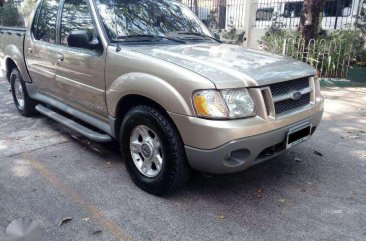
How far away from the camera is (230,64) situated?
10.4ft

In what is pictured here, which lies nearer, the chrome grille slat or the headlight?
the headlight

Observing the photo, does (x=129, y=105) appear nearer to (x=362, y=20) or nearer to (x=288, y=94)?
(x=288, y=94)

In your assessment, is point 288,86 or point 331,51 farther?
point 331,51

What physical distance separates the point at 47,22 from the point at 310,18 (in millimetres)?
6515

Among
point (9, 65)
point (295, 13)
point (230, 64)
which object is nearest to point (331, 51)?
Result: point (295, 13)

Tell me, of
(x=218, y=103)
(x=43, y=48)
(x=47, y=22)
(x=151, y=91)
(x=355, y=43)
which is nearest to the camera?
(x=218, y=103)

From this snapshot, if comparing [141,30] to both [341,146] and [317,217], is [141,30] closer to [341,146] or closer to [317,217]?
[317,217]

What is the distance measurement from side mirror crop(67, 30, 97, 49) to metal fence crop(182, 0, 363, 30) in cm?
854

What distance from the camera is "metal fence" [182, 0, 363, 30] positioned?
434 inches

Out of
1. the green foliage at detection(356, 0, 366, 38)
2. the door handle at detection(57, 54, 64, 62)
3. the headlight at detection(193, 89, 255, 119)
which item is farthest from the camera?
the green foliage at detection(356, 0, 366, 38)

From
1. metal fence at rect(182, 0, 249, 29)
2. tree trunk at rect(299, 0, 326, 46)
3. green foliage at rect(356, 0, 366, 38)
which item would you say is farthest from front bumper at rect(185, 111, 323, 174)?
metal fence at rect(182, 0, 249, 29)

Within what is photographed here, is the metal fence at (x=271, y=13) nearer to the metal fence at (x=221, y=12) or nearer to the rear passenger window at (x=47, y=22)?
the metal fence at (x=221, y=12)

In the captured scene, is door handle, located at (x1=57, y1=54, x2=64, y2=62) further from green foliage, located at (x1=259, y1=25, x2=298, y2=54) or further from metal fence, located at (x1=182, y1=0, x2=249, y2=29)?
metal fence, located at (x1=182, y1=0, x2=249, y2=29)

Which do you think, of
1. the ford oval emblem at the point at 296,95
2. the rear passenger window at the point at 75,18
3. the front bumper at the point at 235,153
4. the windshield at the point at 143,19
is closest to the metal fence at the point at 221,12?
the windshield at the point at 143,19
